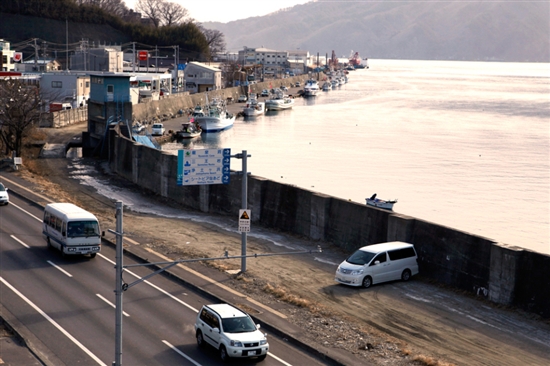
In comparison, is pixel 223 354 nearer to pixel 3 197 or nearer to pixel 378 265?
pixel 378 265

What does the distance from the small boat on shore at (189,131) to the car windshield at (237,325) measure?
77.5 metres

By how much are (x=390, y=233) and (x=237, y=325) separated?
13.6 metres

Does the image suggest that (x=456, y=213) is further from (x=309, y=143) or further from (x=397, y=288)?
(x=309, y=143)

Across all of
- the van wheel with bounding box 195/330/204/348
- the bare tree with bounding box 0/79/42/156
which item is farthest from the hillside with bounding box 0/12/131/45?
the van wheel with bounding box 195/330/204/348

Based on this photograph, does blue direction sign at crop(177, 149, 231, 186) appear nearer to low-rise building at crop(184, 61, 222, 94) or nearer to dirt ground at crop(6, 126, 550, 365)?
dirt ground at crop(6, 126, 550, 365)

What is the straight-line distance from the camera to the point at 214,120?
352ft

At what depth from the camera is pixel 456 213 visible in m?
55.7

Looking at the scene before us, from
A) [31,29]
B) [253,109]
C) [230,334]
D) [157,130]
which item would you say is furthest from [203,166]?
[31,29]

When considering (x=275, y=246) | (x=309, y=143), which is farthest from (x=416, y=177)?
(x=275, y=246)

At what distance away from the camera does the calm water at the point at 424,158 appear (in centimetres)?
5644

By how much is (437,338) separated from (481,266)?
5.49 meters

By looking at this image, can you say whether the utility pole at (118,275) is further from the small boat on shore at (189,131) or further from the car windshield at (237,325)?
the small boat on shore at (189,131)

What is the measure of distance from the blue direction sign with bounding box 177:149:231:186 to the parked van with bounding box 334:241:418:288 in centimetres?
693

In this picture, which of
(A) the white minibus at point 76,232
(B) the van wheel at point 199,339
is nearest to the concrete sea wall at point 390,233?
(A) the white minibus at point 76,232
